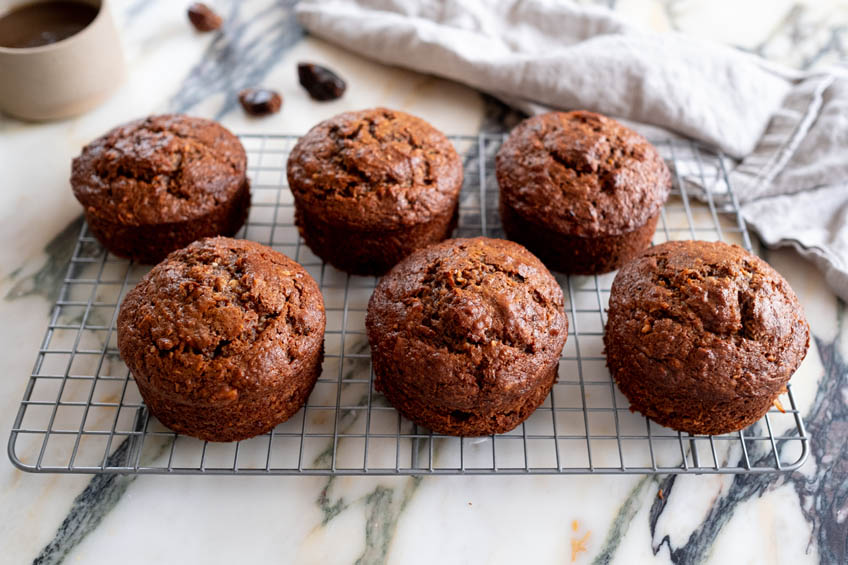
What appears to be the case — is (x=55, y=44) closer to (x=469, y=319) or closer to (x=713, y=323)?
(x=469, y=319)

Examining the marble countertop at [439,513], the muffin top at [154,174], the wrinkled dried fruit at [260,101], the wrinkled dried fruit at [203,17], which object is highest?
the muffin top at [154,174]

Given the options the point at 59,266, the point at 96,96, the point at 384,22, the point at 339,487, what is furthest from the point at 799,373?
the point at 96,96

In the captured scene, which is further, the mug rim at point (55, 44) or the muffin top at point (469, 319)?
the mug rim at point (55, 44)

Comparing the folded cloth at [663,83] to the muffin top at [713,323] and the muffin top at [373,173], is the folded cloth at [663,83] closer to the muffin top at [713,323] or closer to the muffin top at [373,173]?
the muffin top at [713,323]

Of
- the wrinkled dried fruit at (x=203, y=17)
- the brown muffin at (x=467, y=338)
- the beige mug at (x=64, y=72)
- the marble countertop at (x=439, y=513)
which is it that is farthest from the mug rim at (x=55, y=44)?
the brown muffin at (x=467, y=338)

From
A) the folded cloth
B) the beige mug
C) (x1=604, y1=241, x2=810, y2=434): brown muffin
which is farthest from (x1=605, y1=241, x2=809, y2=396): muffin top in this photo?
the beige mug

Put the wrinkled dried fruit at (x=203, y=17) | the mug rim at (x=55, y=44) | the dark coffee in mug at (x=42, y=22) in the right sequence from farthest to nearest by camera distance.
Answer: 1. the wrinkled dried fruit at (x=203, y=17)
2. the dark coffee in mug at (x=42, y=22)
3. the mug rim at (x=55, y=44)

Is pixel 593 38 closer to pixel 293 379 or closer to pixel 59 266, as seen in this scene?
pixel 293 379
